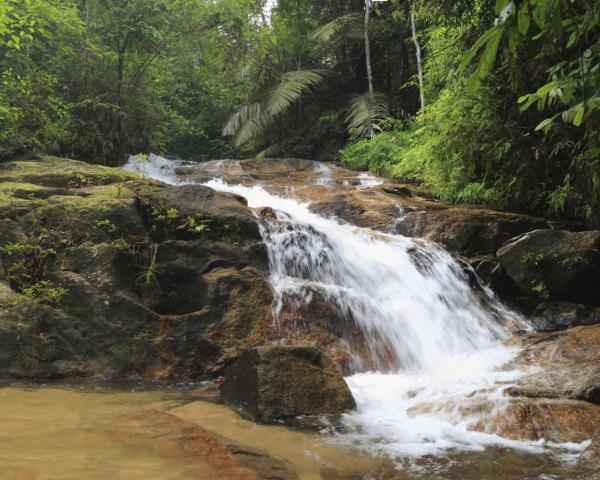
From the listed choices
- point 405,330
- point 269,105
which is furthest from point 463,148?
point 269,105

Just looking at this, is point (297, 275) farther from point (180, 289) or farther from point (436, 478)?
point (436, 478)

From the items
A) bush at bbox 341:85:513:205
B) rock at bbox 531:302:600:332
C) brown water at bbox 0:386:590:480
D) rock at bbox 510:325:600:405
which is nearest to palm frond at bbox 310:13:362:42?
bush at bbox 341:85:513:205

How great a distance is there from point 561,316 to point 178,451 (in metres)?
6.08

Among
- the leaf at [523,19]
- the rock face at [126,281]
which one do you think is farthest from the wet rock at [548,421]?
the leaf at [523,19]

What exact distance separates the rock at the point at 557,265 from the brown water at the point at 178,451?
4.31 meters

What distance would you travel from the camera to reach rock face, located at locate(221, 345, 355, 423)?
140 inches

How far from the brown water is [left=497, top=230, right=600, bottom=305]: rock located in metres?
4.31

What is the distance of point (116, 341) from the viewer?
4.68 metres

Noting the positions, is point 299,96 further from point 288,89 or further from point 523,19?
point 523,19

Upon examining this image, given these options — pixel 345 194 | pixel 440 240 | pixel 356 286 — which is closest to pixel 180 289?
pixel 356 286

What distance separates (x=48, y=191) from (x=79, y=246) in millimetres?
1422

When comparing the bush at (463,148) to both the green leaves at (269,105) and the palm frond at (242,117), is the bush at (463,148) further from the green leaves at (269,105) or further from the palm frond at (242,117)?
the palm frond at (242,117)

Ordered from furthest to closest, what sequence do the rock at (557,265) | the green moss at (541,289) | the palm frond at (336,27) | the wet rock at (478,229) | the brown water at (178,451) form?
the palm frond at (336,27), the wet rock at (478,229), the green moss at (541,289), the rock at (557,265), the brown water at (178,451)

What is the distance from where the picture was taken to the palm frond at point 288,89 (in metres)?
16.1
